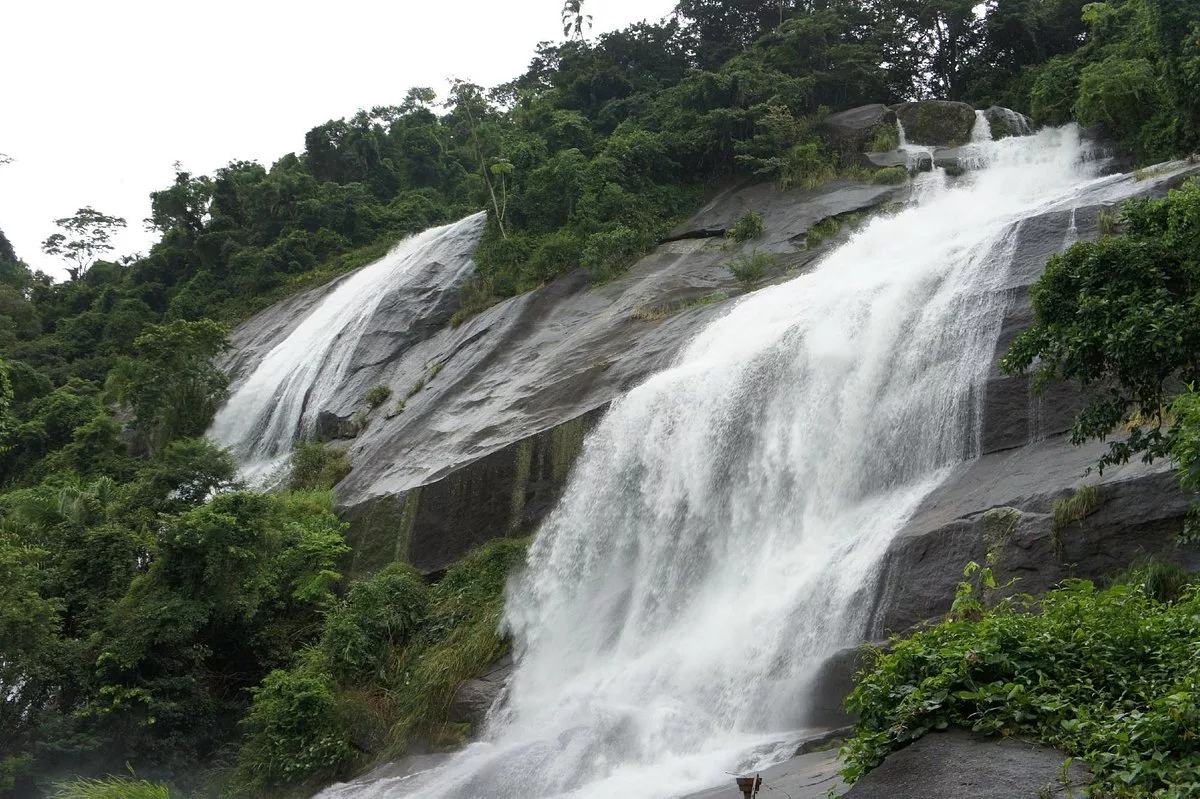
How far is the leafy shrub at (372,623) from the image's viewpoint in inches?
649

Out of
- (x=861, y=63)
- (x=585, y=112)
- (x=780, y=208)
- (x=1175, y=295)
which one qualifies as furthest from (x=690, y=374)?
(x=585, y=112)

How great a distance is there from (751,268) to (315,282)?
20294 millimetres

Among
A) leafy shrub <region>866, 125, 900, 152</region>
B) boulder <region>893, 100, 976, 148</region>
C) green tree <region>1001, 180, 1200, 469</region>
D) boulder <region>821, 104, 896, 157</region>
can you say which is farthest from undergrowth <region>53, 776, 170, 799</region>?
boulder <region>893, 100, 976, 148</region>

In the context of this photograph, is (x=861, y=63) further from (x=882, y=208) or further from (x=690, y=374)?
(x=690, y=374)

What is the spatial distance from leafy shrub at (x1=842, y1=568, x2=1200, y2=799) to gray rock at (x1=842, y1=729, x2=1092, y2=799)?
3.6 inches

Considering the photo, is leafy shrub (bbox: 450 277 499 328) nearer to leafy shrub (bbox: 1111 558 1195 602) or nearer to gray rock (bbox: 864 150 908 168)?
gray rock (bbox: 864 150 908 168)

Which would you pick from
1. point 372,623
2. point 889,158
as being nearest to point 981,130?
point 889,158

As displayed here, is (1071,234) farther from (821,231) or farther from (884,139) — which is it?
(884,139)

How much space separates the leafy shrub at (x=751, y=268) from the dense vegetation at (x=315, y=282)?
0.50 feet

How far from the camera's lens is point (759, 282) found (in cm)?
2212

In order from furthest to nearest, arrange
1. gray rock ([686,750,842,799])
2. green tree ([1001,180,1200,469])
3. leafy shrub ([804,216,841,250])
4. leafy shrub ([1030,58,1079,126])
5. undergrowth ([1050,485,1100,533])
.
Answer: leafy shrub ([1030,58,1079,126])
leafy shrub ([804,216,841,250])
undergrowth ([1050,485,1100,533])
green tree ([1001,180,1200,469])
gray rock ([686,750,842,799])

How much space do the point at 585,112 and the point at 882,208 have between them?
16449mm

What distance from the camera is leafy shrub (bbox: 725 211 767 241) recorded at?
24531 millimetres

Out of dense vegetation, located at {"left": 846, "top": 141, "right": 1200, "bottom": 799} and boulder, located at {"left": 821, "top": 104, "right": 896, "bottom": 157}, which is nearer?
dense vegetation, located at {"left": 846, "top": 141, "right": 1200, "bottom": 799}
